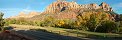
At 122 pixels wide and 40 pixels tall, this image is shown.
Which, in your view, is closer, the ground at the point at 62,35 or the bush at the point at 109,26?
the ground at the point at 62,35

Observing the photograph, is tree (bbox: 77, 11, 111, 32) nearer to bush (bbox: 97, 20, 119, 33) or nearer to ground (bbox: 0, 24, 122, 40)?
bush (bbox: 97, 20, 119, 33)

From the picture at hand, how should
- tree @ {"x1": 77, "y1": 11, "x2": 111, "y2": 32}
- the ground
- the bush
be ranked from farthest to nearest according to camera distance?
1. tree @ {"x1": 77, "y1": 11, "x2": 111, "y2": 32}
2. the bush
3. the ground

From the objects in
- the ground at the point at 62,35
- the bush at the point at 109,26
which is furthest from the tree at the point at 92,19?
the ground at the point at 62,35

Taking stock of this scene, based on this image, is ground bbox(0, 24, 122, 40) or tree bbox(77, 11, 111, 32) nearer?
ground bbox(0, 24, 122, 40)

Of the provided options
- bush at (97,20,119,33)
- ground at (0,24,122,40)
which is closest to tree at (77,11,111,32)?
bush at (97,20,119,33)

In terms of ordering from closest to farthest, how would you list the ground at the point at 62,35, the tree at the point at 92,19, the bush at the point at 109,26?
the ground at the point at 62,35
the bush at the point at 109,26
the tree at the point at 92,19

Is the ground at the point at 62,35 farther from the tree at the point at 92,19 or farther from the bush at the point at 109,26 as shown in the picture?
the tree at the point at 92,19

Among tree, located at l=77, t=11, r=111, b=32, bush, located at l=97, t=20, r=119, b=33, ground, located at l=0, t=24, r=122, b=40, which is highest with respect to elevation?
tree, located at l=77, t=11, r=111, b=32

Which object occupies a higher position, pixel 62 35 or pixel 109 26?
pixel 109 26

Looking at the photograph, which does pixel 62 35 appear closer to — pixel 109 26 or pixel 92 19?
pixel 109 26

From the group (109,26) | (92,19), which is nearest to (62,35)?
(109,26)

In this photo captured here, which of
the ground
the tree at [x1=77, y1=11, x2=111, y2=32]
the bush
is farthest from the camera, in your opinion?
the tree at [x1=77, y1=11, x2=111, y2=32]

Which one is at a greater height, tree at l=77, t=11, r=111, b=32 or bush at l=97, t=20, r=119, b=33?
tree at l=77, t=11, r=111, b=32

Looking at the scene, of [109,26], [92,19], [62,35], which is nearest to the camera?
[62,35]
